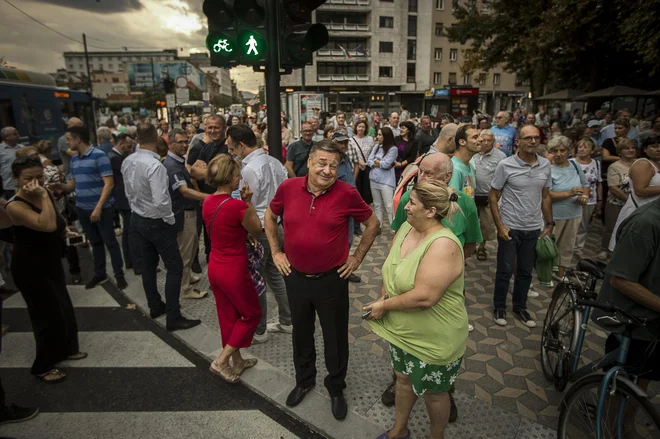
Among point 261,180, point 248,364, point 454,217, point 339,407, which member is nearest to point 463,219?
point 454,217

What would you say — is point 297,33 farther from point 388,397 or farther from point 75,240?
point 75,240

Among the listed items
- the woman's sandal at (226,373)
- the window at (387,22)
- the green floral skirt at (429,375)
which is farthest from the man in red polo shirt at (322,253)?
the window at (387,22)

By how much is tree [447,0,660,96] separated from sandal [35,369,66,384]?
17.9 metres

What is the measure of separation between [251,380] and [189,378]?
0.58 meters

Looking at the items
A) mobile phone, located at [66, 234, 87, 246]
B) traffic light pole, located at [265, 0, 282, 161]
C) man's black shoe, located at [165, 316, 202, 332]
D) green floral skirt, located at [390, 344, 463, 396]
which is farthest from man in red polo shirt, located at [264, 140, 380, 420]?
mobile phone, located at [66, 234, 87, 246]

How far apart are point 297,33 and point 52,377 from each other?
4.02 m

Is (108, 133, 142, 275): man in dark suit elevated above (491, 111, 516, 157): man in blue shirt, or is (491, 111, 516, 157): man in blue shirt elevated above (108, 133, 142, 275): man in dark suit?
(491, 111, 516, 157): man in blue shirt

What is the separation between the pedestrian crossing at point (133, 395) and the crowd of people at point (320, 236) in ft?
0.66

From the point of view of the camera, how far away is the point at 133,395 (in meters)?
3.49

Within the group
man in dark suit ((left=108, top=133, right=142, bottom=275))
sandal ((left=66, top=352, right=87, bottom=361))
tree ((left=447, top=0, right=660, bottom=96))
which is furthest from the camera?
tree ((left=447, top=0, right=660, bottom=96))

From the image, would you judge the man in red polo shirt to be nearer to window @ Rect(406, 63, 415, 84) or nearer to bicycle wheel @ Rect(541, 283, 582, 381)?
bicycle wheel @ Rect(541, 283, 582, 381)

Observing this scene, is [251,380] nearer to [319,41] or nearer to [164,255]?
[164,255]

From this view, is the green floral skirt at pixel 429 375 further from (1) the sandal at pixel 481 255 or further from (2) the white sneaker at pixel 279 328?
(1) the sandal at pixel 481 255

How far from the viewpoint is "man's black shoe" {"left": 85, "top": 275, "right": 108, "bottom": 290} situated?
5746 millimetres
